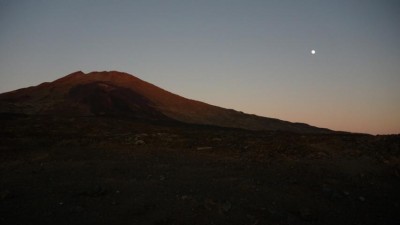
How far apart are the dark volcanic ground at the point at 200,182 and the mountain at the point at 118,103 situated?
24776mm

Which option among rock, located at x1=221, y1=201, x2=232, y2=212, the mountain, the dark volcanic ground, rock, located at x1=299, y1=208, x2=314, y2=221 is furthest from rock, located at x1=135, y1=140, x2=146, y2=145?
the mountain

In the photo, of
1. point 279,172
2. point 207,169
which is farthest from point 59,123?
point 279,172

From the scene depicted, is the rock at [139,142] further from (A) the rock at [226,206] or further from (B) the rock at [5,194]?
(A) the rock at [226,206]

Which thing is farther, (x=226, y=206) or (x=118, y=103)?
(x=118, y=103)

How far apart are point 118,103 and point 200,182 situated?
1468 inches

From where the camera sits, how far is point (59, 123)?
2672cm

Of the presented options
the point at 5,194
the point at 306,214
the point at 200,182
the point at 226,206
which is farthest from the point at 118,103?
the point at 306,214

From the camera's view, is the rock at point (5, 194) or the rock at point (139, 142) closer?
the rock at point (5, 194)

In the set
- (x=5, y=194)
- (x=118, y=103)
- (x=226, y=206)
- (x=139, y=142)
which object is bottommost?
(x=5, y=194)

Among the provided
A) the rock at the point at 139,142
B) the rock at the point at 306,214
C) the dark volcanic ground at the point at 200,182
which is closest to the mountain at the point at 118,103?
the rock at the point at 139,142

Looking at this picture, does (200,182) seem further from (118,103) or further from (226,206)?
(118,103)

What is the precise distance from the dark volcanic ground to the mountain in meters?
24.8

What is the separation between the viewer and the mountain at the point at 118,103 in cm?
4347

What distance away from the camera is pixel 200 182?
448 inches
